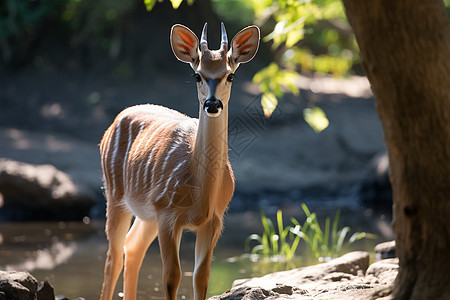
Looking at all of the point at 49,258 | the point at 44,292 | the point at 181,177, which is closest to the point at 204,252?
the point at 181,177

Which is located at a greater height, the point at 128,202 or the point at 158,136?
the point at 158,136

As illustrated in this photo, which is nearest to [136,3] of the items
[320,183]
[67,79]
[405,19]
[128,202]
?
[67,79]

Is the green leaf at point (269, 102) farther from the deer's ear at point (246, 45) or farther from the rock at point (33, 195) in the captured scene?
the rock at point (33, 195)

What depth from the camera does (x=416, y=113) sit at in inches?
109

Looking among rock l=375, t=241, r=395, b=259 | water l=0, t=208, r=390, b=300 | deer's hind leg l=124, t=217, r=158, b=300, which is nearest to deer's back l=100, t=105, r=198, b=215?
deer's hind leg l=124, t=217, r=158, b=300

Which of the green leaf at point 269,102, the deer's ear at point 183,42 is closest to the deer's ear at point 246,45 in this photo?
the deer's ear at point 183,42

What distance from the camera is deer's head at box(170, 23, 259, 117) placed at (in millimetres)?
3838

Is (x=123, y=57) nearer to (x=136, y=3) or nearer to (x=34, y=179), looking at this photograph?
(x=136, y=3)

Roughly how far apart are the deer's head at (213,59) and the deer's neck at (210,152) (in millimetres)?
113

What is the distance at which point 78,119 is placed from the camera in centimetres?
1301

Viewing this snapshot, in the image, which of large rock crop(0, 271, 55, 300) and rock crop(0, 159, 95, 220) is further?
rock crop(0, 159, 95, 220)

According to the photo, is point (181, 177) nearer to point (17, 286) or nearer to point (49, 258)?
point (17, 286)

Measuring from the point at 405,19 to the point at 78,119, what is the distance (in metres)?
10.9

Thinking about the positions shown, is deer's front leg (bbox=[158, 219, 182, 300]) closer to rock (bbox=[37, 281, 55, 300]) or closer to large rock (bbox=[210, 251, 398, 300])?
large rock (bbox=[210, 251, 398, 300])
